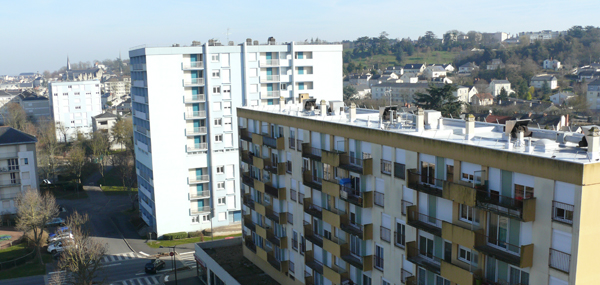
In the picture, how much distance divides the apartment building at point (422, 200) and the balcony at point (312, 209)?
0.06 meters

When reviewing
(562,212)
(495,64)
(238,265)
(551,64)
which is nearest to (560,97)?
(551,64)

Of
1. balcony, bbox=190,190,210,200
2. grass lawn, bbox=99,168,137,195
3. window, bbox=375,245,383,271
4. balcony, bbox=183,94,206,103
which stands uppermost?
balcony, bbox=183,94,206,103

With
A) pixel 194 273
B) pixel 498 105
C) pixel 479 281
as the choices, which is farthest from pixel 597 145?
pixel 498 105

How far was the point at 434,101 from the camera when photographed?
82.6 meters

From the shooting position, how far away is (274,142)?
120ft

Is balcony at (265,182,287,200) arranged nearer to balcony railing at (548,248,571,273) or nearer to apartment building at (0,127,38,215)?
balcony railing at (548,248,571,273)

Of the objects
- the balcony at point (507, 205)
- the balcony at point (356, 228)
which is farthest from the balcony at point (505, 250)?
the balcony at point (356, 228)

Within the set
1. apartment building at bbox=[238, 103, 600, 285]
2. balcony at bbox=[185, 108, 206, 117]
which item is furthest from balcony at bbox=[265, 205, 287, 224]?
balcony at bbox=[185, 108, 206, 117]

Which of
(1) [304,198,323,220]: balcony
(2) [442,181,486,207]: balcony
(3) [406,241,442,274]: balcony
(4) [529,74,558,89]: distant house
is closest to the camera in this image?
(2) [442,181,486,207]: balcony

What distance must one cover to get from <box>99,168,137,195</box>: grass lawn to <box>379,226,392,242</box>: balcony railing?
67.8 m

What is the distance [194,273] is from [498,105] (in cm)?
9297

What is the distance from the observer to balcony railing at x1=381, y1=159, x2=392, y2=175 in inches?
1055

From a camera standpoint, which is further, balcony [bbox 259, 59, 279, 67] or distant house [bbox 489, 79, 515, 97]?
distant house [bbox 489, 79, 515, 97]

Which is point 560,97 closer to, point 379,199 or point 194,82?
point 194,82
